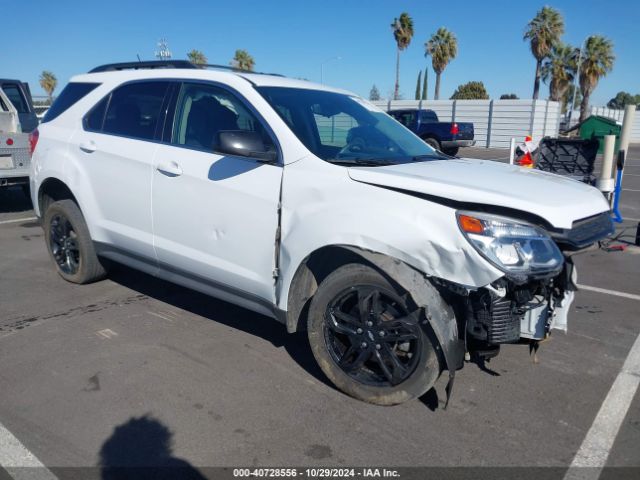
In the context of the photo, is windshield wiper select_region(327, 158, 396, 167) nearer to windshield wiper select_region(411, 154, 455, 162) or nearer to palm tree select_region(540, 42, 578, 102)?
windshield wiper select_region(411, 154, 455, 162)

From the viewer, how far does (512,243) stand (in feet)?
8.61

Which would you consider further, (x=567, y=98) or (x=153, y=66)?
(x=567, y=98)

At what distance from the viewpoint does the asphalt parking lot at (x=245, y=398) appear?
2689mm

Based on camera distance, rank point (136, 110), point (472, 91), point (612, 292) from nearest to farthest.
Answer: point (136, 110) < point (612, 292) < point (472, 91)

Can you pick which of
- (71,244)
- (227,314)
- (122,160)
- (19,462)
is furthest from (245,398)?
(71,244)

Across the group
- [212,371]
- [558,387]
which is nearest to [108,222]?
[212,371]

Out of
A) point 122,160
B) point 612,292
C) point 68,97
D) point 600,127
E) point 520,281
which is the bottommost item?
point 612,292

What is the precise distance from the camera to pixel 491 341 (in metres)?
2.83

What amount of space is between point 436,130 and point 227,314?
63.3 feet

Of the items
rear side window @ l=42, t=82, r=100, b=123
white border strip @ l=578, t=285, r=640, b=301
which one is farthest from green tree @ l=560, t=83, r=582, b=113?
rear side window @ l=42, t=82, r=100, b=123

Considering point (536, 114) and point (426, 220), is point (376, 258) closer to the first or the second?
point (426, 220)

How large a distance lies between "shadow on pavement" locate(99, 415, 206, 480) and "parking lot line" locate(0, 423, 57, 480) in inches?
10.4

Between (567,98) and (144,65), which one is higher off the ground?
(567,98)

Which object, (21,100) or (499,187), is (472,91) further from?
(499,187)
